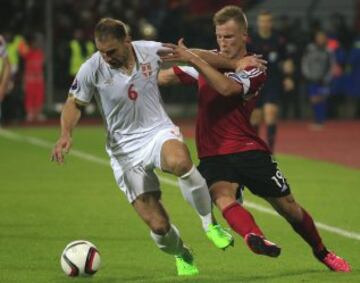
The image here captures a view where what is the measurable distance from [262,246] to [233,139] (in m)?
1.00

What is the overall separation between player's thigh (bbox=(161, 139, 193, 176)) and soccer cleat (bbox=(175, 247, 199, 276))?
800 mm

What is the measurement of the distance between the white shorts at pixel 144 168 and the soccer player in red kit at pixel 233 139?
0.29 meters

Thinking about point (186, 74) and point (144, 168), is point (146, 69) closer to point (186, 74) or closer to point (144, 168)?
point (186, 74)

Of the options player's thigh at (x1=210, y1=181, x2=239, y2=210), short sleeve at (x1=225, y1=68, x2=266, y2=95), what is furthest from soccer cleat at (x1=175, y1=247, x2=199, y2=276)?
short sleeve at (x1=225, y1=68, x2=266, y2=95)

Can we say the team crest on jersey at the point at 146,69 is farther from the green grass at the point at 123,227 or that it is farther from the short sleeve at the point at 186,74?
the green grass at the point at 123,227

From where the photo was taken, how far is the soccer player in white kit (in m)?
7.81

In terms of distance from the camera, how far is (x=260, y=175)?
26.5 feet

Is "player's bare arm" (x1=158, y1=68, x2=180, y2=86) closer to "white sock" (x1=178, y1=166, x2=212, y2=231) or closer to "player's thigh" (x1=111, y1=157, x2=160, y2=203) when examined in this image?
"player's thigh" (x1=111, y1=157, x2=160, y2=203)

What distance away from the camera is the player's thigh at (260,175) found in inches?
318

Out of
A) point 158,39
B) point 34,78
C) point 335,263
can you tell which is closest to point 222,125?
point 335,263

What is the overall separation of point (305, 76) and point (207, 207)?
61.6 feet

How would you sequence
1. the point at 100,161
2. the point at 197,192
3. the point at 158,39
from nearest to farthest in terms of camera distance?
the point at 197,192, the point at 100,161, the point at 158,39

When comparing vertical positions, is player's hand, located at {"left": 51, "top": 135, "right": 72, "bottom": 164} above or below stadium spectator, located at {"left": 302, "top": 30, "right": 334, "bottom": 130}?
above

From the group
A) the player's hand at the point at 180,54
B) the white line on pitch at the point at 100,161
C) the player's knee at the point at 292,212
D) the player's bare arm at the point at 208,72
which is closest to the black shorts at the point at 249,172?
the player's knee at the point at 292,212
